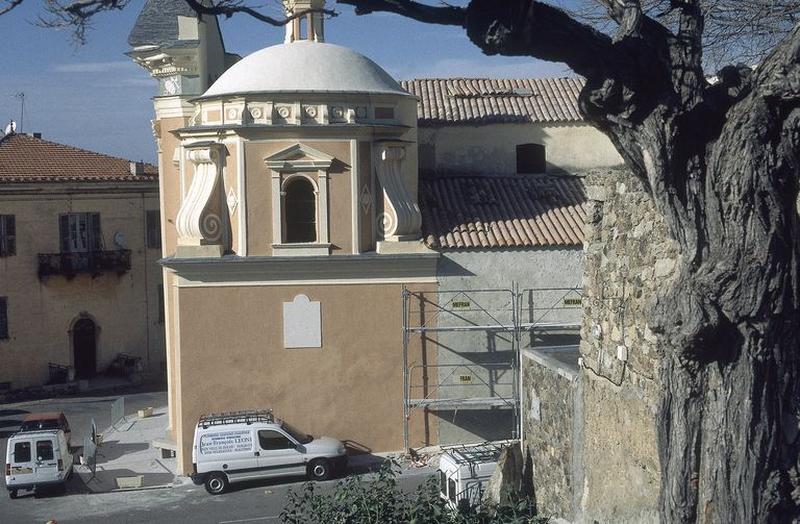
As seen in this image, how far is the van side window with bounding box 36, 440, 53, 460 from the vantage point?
1988cm

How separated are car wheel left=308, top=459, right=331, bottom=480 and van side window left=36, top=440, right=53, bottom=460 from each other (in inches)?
187

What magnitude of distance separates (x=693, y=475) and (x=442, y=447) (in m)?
16.3

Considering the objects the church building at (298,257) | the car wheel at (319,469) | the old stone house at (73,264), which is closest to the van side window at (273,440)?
the car wheel at (319,469)

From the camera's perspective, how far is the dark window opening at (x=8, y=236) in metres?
31.8

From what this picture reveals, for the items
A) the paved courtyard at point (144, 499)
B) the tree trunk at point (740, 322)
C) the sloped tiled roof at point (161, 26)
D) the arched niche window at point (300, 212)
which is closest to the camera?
the tree trunk at point (740, 322)

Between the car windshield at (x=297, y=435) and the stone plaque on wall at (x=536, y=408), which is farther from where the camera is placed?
the car windshield at (x=297, y=435)

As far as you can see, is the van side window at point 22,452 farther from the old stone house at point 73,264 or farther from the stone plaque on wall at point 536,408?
the old stone house at point 73,264

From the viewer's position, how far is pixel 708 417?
5.07 meters

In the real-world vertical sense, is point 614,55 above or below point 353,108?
below

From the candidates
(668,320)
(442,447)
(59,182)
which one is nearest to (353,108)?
(442,447)

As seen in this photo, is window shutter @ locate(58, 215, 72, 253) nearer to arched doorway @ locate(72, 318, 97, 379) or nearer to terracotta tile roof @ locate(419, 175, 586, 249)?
arched doorway @ locate(72, 318, 97, 379)

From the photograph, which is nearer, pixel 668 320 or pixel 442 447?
pixel 668 320

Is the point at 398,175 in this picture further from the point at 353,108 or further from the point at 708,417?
the point at 708,417

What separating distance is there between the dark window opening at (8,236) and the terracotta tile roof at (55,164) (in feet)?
3.71
